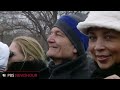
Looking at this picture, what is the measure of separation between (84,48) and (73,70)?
0.15 m

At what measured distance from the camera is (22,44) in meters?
2.11

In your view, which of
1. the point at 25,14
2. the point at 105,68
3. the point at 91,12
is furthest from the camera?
the point at 25,14

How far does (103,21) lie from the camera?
1835mm

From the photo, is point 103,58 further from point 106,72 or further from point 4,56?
point 4,56

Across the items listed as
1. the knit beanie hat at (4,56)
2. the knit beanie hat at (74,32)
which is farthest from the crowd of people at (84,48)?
the knit beanie hat at (4,56)

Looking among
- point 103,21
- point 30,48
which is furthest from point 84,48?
point 30,48

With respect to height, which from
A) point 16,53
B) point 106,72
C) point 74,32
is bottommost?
point 106,72

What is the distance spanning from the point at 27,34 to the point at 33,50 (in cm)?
16

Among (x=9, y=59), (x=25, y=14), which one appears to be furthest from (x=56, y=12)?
(x=9, y=59)

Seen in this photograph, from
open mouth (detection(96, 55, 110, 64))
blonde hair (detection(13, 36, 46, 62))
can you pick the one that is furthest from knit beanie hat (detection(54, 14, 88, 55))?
blonde hair (detection(13, 36, 46, 62))

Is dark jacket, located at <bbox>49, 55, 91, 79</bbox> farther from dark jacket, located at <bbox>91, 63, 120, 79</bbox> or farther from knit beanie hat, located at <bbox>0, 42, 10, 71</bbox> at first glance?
knit beanie hat, located at <bbox>0, 42, 10, 71</bbox>

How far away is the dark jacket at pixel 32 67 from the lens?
2.12 meters
